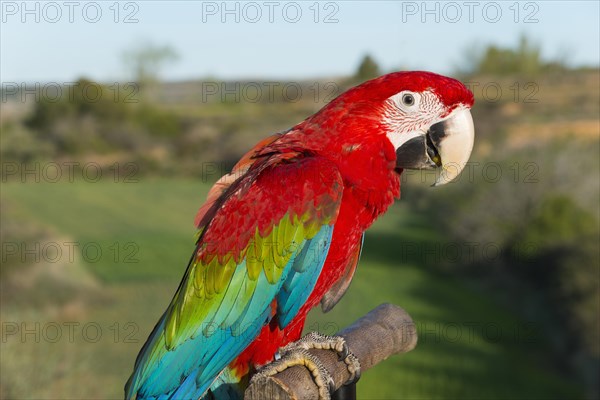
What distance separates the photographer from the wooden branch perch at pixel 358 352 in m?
1.91

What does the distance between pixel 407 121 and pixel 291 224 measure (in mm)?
506

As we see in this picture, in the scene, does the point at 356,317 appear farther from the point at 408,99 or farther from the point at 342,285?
the point at 408,99

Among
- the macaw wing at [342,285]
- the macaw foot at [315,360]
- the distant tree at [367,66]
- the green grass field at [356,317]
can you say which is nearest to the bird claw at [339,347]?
the macaw foot at [315,360]

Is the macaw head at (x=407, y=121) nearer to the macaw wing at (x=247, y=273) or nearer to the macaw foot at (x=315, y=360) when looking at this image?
the macaw wing at (x=247, y=273)

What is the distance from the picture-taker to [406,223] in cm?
1817

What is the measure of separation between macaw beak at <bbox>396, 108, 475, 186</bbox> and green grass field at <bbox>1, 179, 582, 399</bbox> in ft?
11.2

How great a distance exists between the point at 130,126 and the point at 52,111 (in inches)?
144

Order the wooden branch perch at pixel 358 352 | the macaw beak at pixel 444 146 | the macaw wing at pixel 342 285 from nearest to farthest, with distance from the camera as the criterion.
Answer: the wooden branch perch at pixel 358 352 < the macaw beak at pixel 444 146 < the macaw wing at pixel 342 285

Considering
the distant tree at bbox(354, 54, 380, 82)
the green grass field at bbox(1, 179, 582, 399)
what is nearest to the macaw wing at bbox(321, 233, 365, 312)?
the distant tree at bbox(354, 54, 380, 82)

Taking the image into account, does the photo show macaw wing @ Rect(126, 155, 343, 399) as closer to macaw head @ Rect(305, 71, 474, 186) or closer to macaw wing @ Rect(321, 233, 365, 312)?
macaw head @ Rect(305, 71, 474, 186)

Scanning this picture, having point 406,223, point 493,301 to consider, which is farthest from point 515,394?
point 406,223

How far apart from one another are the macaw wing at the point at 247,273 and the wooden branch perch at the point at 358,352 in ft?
0.80

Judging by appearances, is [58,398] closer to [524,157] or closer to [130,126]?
[524,157]

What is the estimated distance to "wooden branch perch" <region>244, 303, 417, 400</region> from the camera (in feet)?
6.28
